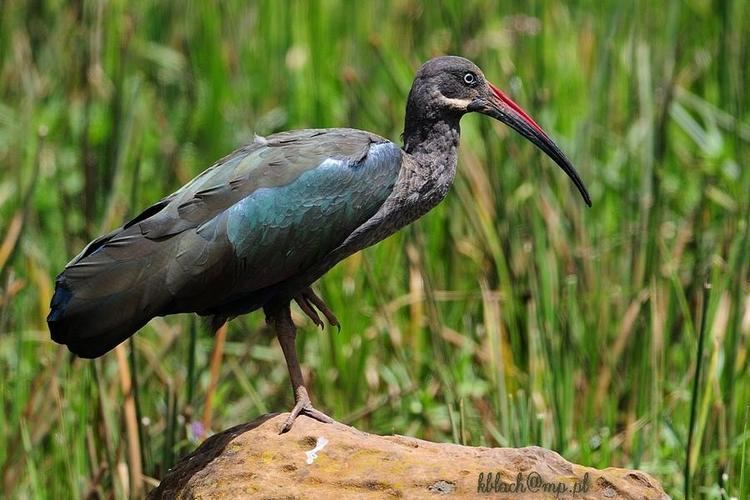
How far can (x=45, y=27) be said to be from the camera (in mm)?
9391

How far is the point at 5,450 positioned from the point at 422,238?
91.4 inches

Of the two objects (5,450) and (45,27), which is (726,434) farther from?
(45,27)

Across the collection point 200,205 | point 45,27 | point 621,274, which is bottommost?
point 621,274

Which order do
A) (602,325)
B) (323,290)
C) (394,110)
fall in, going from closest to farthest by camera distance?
(602,325) < (323,290) < (394,110)

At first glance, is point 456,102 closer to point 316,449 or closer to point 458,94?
point 458,94

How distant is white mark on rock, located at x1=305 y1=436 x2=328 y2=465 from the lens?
452 centimetres

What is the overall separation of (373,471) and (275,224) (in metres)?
1.17

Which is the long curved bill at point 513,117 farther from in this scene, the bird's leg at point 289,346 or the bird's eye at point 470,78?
the bird's leg at point 289,346

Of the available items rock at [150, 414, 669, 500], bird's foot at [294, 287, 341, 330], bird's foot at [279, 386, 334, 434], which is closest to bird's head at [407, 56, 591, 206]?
bird's foot at [294, 287, 341, 330]

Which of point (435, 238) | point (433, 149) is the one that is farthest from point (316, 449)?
point (435, 238)

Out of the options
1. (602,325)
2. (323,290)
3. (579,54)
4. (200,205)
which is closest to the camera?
(200,205)

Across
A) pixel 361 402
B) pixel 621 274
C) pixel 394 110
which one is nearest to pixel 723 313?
pixel 621 274

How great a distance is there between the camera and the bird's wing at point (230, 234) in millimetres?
4836

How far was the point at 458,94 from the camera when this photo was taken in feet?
18.2
